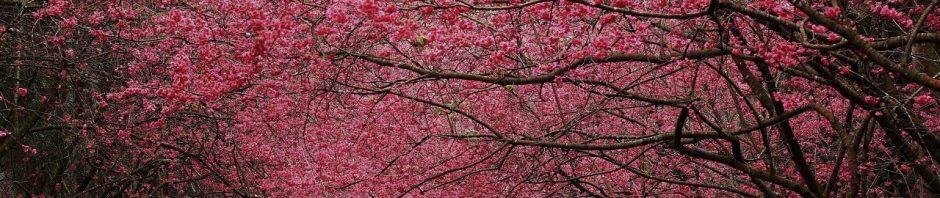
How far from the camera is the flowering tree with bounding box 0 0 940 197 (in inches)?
327

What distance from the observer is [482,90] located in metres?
9.12

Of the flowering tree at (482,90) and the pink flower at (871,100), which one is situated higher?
the flowering tree at (482,90)

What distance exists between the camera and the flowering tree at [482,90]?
27.2 feet

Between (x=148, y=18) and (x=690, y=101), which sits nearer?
(x=690, y=101)

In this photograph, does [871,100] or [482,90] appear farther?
[482,90]

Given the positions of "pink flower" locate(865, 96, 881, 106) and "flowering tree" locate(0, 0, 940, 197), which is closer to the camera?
"pink flower" locate(865, 96, 881, 106)

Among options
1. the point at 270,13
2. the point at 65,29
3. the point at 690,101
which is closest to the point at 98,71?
the point at 65,29

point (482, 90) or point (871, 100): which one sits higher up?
point (482, 90)

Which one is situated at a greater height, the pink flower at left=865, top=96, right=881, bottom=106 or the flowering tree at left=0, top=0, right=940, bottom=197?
the flowering tree at left=0, top=0, right=940, bottom=197

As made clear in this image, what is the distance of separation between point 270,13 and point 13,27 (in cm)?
Answer: 382

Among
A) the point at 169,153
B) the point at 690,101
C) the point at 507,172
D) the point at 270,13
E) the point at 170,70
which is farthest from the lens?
the point at 169,153

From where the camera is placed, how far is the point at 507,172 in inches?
517

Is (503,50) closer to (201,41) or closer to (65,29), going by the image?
(201,41)

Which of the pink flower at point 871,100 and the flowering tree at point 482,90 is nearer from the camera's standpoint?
the pink flower at point 871,100
